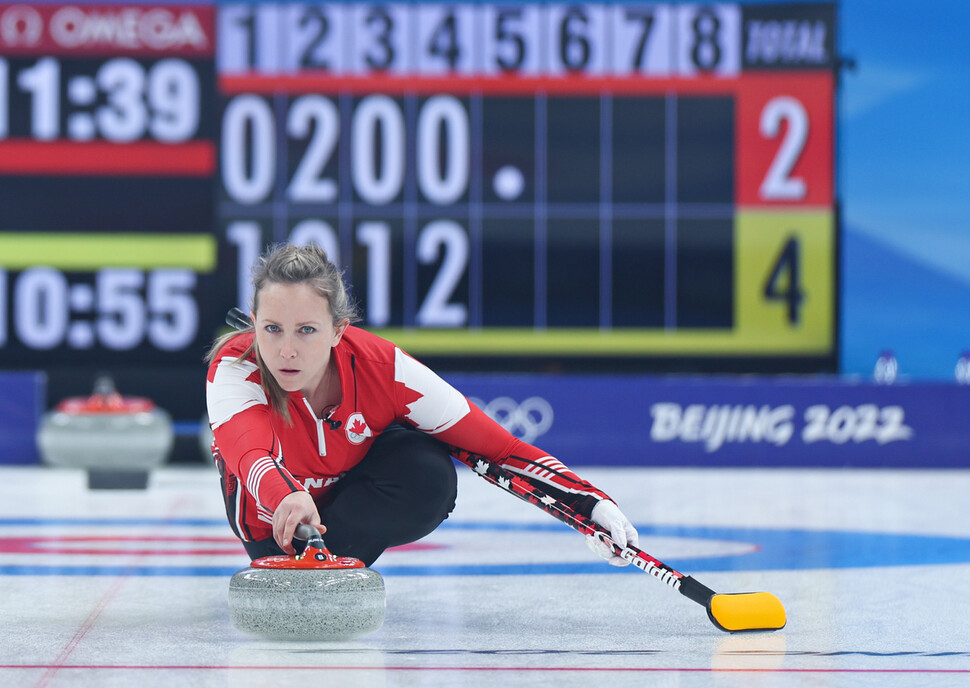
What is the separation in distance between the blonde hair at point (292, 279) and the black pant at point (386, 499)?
0.27 metres

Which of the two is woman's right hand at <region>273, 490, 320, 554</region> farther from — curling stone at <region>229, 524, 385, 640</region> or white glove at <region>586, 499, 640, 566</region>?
white glove at <region>586, 499, 640, 566</region>

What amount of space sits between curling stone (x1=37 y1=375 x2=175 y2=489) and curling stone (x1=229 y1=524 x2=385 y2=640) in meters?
3.57

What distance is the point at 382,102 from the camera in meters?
9.10

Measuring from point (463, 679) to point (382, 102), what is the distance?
708cm

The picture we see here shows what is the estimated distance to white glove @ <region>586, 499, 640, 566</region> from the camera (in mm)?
2912

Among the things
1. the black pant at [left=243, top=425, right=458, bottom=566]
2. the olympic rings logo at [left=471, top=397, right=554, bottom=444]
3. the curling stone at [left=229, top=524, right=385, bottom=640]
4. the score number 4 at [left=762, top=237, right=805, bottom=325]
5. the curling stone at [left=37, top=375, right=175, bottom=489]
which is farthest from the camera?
the score number 4 at [left=762, top=237, right=805, bottom=325]

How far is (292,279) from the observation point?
9.00 ft

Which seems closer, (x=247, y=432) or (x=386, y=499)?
(x=247, y=432)

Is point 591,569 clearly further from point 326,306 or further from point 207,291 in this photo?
point 207,291

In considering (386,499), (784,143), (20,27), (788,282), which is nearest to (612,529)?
(386,499)

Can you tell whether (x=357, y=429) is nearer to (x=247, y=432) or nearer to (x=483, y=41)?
(x=247, y=432)

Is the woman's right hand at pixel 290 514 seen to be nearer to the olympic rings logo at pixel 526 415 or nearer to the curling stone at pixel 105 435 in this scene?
the curling stone at pixel 105 435

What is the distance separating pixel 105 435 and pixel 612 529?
12.4 feet

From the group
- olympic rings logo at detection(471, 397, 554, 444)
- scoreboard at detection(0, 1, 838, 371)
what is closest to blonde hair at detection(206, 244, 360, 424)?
olympic rings logo at detection(471, 397, 554, 444)
